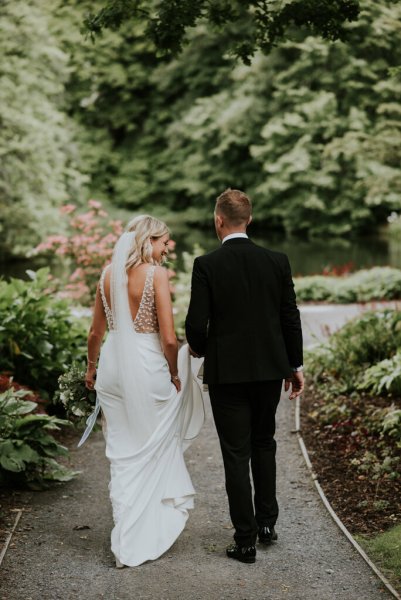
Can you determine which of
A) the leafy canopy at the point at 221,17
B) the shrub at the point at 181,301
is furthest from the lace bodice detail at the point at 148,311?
the shrub at the point at 181,301

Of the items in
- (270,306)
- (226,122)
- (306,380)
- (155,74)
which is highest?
(155,74)

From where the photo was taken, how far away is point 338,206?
111 feet

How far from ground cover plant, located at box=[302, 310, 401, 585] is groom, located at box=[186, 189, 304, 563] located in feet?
3.62

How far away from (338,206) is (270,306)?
30262 mm

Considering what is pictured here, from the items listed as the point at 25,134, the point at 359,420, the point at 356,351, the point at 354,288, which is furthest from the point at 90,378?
the point at 25,134

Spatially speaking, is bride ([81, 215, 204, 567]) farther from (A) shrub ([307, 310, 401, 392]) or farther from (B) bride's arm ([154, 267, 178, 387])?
(A) shrub ([307, 310, 401, 392])

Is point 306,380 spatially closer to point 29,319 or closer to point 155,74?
point 29,319

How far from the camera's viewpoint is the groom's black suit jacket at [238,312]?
14.0 feet

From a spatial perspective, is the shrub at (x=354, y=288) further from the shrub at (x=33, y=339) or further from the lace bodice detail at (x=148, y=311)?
the lace bodice detail at (x=148, y=311)

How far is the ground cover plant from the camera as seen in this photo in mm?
5462

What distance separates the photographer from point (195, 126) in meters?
37.8

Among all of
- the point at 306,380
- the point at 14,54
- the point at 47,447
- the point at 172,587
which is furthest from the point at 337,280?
the point at 172,587

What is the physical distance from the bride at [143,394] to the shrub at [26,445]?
97 centimetres

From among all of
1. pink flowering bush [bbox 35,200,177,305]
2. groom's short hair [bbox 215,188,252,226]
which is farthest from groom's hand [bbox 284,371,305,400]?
pink flowering bush [bbox 35,200,177,305]
